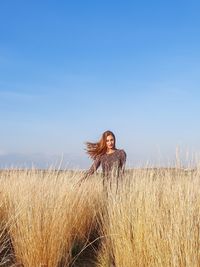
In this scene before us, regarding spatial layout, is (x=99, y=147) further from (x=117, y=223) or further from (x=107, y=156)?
(x=117, y=223)

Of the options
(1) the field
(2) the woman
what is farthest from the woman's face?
(1) the field

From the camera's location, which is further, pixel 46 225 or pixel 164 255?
pixel 46 225

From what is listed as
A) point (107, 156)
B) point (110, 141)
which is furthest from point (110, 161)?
point (110, 141)

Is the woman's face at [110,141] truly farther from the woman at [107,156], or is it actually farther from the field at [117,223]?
the field at [117,223]

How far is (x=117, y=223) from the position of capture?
15.2 feet

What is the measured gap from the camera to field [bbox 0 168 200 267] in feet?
11.7

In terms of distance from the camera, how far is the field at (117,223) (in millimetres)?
3559

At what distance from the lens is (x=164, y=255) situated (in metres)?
3.65

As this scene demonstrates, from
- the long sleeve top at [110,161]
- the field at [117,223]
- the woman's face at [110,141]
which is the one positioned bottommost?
the field at [117,223]

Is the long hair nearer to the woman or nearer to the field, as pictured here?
the woman

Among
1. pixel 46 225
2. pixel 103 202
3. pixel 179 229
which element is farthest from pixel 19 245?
pixel 179 229

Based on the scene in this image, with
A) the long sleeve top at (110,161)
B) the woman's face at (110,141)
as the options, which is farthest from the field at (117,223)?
the woman's face at (110,141)

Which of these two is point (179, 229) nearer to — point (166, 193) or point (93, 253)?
point (166, 193)

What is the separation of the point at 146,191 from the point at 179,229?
946mm
